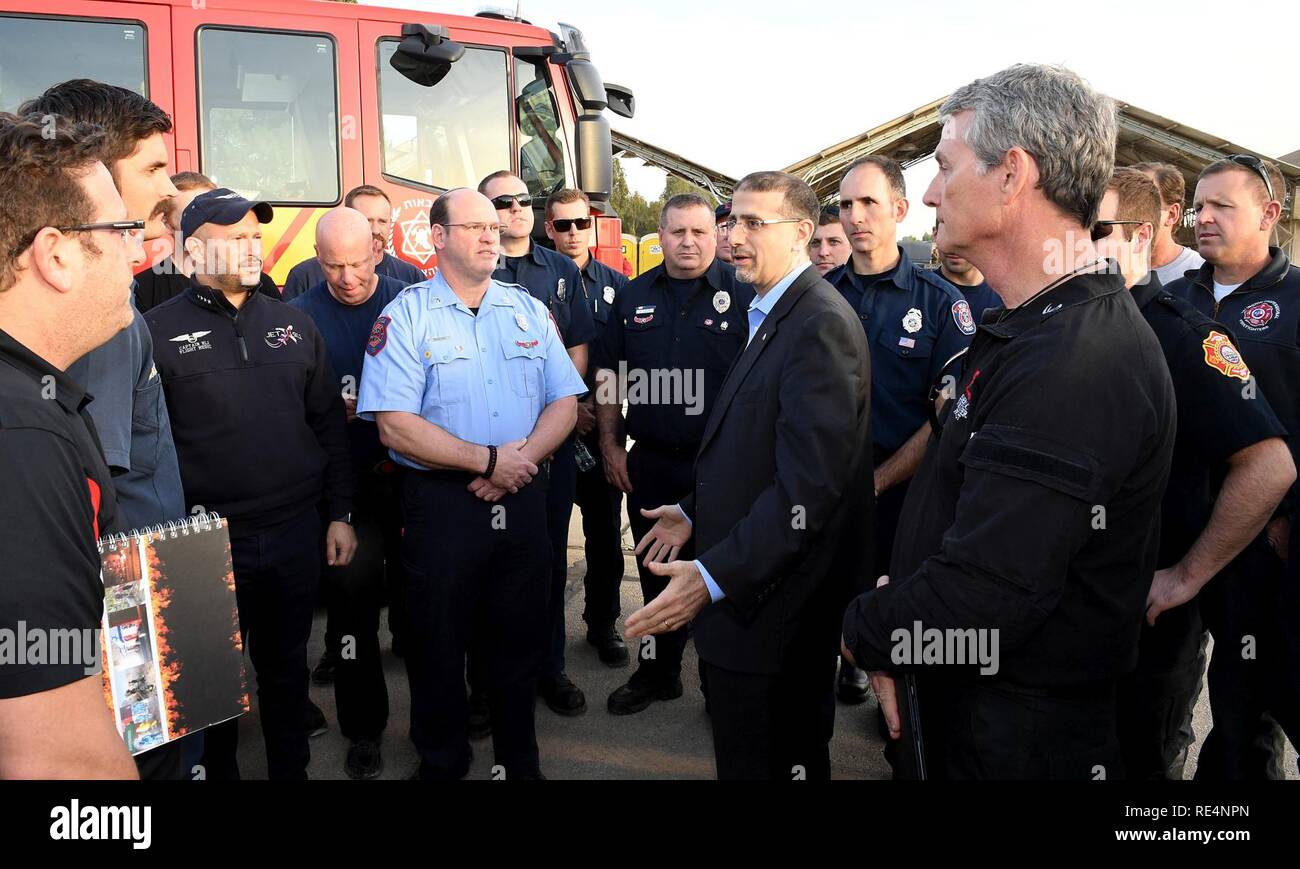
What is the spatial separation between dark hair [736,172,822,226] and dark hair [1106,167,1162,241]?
2.79ft

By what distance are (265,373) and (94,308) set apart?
1551mm

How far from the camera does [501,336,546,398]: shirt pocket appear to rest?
325 cm

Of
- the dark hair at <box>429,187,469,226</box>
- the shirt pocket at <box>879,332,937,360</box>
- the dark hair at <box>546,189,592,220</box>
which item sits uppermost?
the dark hair at <box>546,189,592,220</box>

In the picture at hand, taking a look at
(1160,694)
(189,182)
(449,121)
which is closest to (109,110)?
(189,182)

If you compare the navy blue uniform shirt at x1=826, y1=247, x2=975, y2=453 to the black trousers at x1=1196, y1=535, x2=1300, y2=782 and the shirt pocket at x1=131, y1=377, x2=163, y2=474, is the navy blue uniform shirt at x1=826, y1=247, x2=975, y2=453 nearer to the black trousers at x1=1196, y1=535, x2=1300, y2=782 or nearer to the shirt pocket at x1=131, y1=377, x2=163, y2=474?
the black trousers at x1=1196, y1=535, x2=1300, y2=782

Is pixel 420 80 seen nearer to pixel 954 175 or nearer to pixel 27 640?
pixel 954 175

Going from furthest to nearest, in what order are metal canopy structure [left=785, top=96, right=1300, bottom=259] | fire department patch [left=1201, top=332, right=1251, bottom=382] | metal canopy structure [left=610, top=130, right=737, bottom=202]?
metal canopy structure [left=610, top=130, right=737, bottom=202], metal canopy structure [left=785, top=96, right=1300, bottom=259], fire department patch [left=1201, top=332, right=1251, bottom=382]

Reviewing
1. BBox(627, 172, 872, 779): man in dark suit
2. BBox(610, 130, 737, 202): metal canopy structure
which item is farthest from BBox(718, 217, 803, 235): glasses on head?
BBox(610, 130, 737, 202): metal canopy structure

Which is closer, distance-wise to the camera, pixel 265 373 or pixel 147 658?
pixel 147 658

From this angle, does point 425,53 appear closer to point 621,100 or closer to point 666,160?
point 621,100

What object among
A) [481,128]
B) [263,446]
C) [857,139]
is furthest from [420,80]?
[857,139]

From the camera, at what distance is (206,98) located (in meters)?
5.13

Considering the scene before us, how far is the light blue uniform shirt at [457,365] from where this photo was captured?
3084mm
